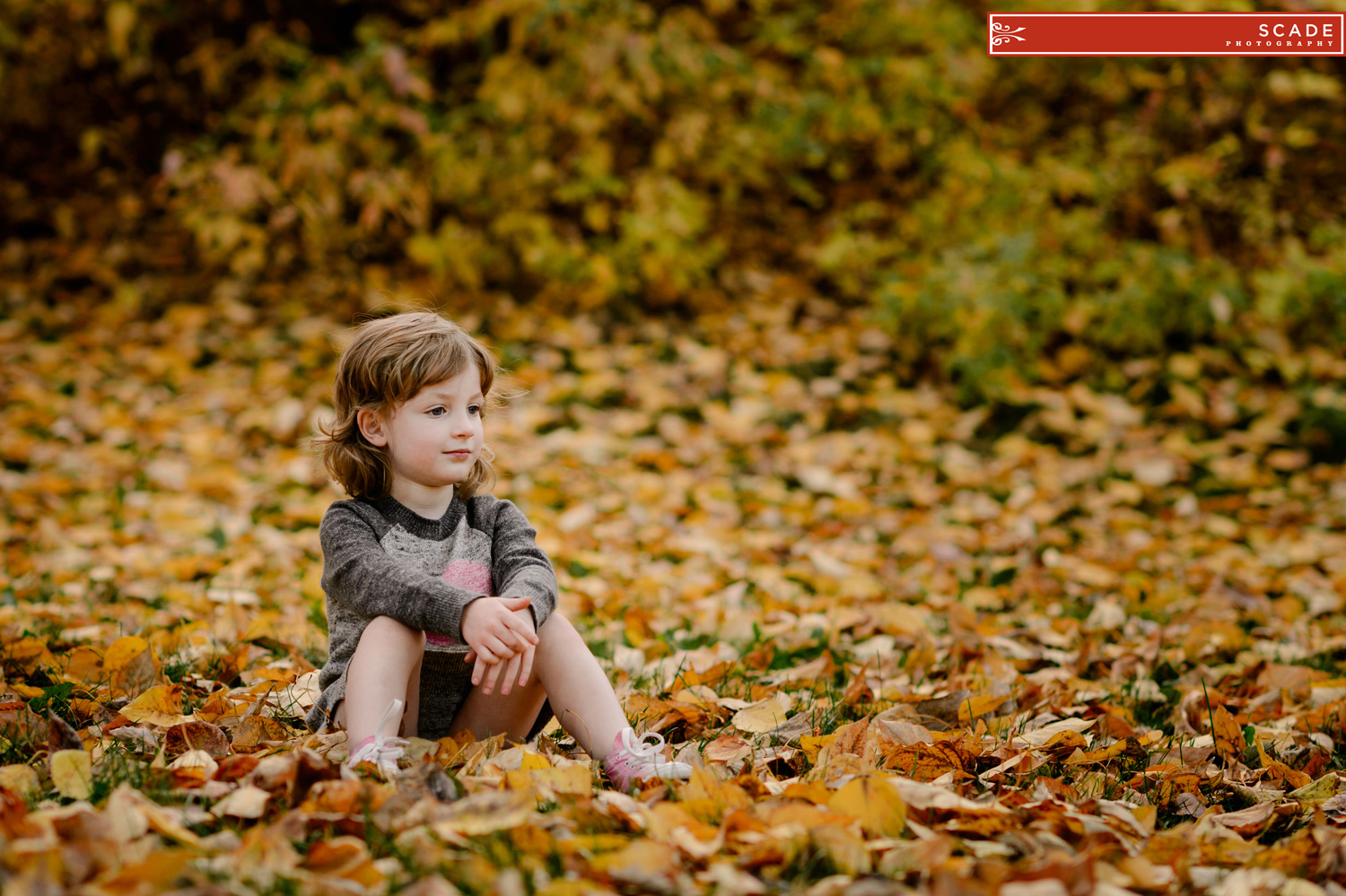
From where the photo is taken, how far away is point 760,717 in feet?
6.62

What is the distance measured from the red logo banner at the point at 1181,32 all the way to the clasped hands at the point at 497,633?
13.5 ft

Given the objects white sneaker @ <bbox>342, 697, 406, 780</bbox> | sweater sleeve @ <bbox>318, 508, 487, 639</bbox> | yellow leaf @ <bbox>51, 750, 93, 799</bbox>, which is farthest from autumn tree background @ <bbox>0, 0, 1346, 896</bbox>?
sweater sleeve @ <bbox>318, 508, 487, 639</bbox>

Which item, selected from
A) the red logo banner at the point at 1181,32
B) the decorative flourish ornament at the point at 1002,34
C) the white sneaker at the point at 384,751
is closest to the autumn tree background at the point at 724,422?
the white sneaker at the point at 384,751

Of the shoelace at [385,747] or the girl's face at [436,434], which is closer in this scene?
the shoelace at [385,747]

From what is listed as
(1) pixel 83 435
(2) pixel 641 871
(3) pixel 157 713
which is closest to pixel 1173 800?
(2) pixel 641 871

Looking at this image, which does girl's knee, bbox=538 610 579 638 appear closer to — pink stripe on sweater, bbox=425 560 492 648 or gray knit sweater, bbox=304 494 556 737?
gray knit sweater, bbox=304 494 556 737

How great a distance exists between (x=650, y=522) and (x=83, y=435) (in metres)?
2.52

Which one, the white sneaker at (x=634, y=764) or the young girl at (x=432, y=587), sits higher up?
the young girl at (x=432, y=587)

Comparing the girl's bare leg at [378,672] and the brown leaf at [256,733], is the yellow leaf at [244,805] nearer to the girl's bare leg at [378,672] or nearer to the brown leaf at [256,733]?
the girl's bare leg at [378,672]

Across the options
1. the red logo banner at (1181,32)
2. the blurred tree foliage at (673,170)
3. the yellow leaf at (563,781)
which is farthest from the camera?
the blurred tree foliage at (673,170)

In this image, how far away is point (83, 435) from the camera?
14.6 ft

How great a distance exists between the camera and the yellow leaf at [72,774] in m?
1.44

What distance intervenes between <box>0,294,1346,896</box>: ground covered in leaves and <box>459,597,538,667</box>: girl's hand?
180 millimetres

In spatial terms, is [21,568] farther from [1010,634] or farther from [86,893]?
[1010,634]
